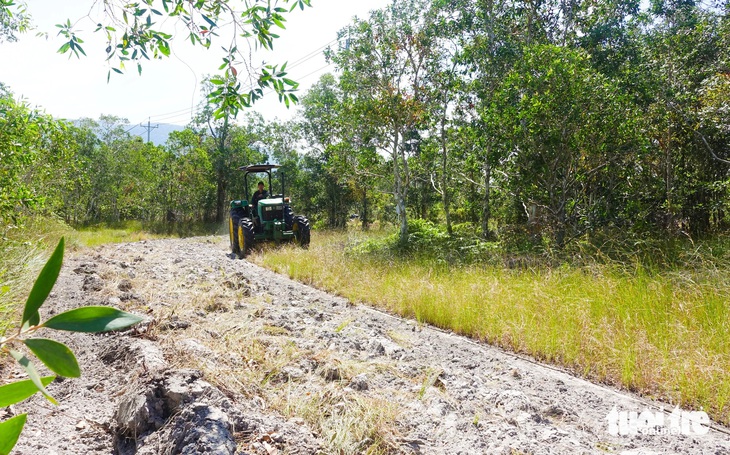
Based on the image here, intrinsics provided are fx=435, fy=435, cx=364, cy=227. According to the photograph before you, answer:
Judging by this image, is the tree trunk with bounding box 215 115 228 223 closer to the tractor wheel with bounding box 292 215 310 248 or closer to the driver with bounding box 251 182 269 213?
the driver with bounding box 251 182 269 213

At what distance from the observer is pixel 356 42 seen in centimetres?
1009

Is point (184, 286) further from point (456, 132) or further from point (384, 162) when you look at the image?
point (384, 162)

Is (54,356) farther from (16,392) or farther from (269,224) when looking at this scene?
(269,224)

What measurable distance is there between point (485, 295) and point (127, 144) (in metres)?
31.9

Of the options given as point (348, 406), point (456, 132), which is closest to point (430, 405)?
point (348, 406)

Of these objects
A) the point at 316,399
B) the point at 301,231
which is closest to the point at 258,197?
the point at 301,231

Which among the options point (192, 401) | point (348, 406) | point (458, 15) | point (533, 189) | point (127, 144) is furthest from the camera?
point (127, 144)

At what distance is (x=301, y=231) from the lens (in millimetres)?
10352

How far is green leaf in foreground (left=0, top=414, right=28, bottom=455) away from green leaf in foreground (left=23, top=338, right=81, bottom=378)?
81mm

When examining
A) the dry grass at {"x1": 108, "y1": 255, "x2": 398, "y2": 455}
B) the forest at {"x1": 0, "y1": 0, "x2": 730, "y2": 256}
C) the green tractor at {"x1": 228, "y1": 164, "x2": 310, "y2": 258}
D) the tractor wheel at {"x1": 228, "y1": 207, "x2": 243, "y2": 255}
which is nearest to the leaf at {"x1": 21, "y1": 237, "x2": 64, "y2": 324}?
the dry grass at {"x1": 108, "y1": 255, "x2": 398, "y2": 455}

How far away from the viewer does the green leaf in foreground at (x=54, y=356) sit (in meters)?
0.45

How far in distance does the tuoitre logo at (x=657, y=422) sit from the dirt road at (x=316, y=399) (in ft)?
0.04

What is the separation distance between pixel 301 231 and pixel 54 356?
997 cm

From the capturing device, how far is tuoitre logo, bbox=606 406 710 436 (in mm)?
2551
